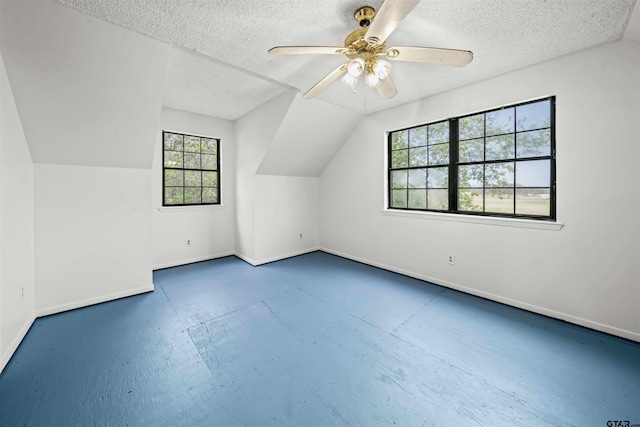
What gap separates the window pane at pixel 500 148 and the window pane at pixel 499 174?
9 centimetres

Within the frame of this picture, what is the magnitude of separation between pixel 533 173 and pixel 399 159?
1670mm

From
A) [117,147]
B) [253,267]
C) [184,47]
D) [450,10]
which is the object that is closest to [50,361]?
[117,147]

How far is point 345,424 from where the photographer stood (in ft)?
4.60

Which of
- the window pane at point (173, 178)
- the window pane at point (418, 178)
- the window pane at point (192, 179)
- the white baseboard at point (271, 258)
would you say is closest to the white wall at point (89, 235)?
the window pane at point (173, 178)

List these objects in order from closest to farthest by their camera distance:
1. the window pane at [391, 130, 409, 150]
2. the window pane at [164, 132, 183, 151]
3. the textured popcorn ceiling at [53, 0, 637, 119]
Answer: the textured popcorn ceiling at [53, 0, 637, 119]
the window pane at [391, 130, 409, 150]
the window pane at [164, 132, 183, 151]

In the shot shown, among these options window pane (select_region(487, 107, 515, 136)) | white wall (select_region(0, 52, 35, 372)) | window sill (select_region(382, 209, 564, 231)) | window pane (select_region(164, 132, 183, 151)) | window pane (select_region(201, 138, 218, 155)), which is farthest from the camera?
window pane (select_region(201, 138, 218, 155))

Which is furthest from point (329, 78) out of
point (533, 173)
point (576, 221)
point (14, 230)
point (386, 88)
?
point (14, 230)

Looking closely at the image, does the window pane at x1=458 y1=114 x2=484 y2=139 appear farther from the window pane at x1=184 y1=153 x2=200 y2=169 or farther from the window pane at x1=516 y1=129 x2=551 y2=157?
the window pane at x1=184 y1=153 x2=200 y2=169

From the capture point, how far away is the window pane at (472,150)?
3070 millimetres

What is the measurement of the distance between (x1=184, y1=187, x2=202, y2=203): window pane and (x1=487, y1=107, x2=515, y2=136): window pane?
4.52 meters

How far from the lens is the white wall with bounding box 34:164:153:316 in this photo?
2578mm

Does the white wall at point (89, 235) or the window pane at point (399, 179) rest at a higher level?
the window pane at point (399, 179)

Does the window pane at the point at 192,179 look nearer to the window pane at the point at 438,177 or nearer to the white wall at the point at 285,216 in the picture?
the white wall at the point at 285,216

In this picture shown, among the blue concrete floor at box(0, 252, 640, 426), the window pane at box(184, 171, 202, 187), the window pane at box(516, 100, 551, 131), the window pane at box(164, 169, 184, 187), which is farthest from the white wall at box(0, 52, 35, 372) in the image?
the window pane at box(516, 100, 551, 131)
